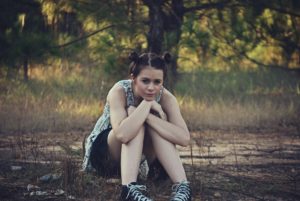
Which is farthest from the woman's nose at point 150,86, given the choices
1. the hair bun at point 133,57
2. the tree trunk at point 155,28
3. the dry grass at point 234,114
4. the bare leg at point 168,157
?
the tree trunk at point 155,28

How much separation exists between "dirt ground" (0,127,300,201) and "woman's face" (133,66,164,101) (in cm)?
72

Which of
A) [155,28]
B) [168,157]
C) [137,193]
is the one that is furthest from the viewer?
[155,28]

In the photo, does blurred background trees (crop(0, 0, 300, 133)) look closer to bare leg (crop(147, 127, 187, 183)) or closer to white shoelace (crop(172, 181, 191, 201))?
bare leg (crop(147, 127, 187, 183))

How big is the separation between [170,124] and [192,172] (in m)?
1.00

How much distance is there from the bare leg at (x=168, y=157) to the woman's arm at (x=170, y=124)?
1.8 inches

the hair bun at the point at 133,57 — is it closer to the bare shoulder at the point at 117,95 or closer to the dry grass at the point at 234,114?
the bare shoulder at the point at 117,95

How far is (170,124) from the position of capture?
4.52m

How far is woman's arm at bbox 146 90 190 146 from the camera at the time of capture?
14.6 ft

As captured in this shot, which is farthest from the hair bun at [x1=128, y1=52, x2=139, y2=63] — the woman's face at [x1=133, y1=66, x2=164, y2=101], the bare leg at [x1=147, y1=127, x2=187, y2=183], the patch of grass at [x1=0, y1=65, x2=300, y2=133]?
the patch of grass at [x1=0, y1=65, x2=300, y2=133]

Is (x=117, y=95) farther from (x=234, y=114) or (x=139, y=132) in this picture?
(x=234, y=114)

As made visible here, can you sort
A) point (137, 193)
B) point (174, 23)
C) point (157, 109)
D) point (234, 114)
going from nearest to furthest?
point (137, 193) < point (157, 109) < point (234, 114) < point (174, 23)

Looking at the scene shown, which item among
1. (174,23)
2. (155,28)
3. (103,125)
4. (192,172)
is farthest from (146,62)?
(174,23)

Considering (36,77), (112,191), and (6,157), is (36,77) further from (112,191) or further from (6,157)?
(112,191)

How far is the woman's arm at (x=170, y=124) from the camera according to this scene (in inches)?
175
